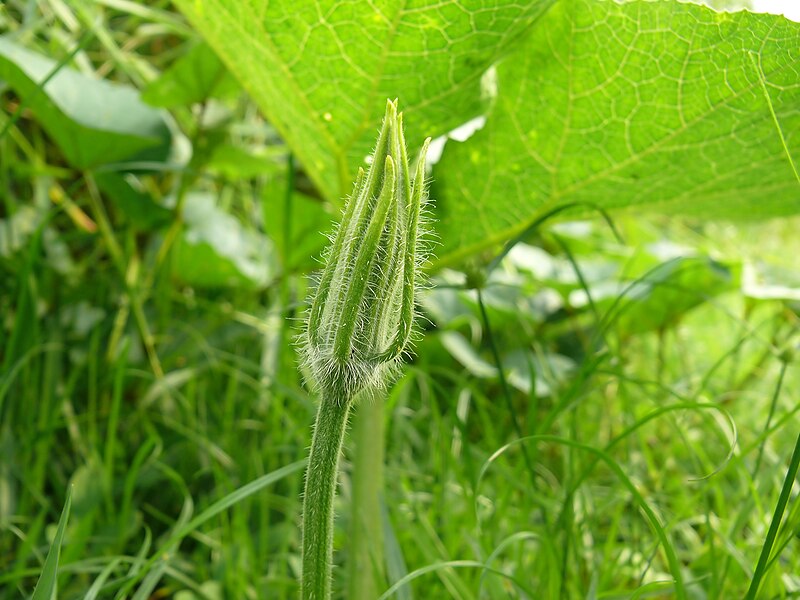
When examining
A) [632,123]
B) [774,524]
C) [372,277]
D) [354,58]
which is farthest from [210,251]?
[774,524]

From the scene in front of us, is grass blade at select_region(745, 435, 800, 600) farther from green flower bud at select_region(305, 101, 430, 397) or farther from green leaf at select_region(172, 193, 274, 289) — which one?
green leaf at select_region(172, 193, 274, 289)

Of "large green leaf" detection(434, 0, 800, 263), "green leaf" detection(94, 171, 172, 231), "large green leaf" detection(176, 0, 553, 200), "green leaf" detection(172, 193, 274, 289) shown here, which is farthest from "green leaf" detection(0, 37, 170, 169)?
"large green leaf" detection(434, 0, 800, 263)

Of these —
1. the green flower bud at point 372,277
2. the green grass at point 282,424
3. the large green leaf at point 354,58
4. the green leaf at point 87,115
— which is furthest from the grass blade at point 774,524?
the green leaf at point 87,115

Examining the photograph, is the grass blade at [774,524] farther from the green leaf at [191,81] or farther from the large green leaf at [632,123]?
the green leaf at [191,81]

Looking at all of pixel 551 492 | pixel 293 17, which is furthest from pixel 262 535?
pixel 293 17

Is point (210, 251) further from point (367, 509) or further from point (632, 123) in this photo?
point (632, 123)

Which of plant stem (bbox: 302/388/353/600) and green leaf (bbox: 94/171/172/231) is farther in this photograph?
green leaf (bbox: 94/171/172/231)

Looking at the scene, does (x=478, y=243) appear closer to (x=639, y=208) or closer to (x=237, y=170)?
(x=639, y=208)
